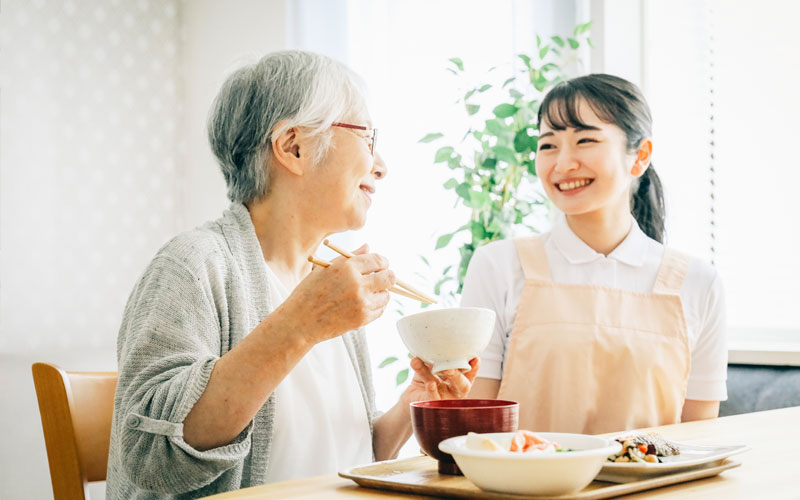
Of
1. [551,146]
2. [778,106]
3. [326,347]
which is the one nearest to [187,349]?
[326,347]

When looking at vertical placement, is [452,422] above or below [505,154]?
below

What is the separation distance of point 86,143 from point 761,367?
2.60 meters

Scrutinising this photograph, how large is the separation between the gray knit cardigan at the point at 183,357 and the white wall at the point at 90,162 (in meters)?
1.74

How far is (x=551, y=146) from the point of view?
2.14 m

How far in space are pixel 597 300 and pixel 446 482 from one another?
105 centimetres

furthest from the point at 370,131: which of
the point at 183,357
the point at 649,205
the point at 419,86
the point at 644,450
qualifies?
the point at 419,86

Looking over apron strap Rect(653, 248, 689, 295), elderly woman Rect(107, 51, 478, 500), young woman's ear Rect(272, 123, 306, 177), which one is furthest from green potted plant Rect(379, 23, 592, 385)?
young woman's ear Rect(272, 123, 306, 177)

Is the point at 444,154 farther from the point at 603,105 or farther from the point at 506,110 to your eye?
the point at 603,105

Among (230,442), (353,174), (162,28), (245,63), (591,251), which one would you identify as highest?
(162,28)

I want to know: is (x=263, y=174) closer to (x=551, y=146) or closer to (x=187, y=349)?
(x=187, y=349)

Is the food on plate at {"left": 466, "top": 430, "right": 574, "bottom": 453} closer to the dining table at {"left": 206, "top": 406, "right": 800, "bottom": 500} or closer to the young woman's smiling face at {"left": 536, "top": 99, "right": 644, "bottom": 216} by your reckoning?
the dining table at {"left": 206, "top": 406, "right": 800, "bottom": 500}

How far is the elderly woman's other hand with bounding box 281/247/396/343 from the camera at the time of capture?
116 centimetres

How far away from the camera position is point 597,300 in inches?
76.6

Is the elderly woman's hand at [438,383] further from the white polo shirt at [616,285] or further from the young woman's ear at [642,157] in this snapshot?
the young woman's ear at [642,157]
